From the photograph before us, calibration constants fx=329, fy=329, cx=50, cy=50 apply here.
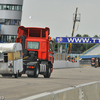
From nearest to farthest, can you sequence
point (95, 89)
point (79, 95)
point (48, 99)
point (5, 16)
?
point (48, 99) < point (79, 95) < point (95, 89) < point (5, 16)

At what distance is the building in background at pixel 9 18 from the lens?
63.8 metres

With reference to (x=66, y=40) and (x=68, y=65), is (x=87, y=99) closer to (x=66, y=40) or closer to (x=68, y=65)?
(x=68, y=65)

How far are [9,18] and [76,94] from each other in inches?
2245

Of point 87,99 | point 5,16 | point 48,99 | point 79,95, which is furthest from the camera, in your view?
point 5,16

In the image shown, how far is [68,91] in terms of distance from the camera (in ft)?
25.6

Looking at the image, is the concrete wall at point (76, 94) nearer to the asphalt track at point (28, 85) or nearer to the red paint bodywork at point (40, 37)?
the asphalt track at point (28, 85)

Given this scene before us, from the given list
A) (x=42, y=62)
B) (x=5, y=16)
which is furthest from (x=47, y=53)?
(x=5, y=16)

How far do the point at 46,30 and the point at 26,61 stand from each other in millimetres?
2679

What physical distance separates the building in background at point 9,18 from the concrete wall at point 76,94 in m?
54.3

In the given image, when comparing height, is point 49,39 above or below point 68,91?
above

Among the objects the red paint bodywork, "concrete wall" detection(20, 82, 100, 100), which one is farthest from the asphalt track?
the red paint bodywork

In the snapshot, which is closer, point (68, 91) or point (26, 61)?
point (68, 91)

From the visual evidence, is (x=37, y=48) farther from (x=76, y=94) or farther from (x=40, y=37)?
(x=76, y=94)

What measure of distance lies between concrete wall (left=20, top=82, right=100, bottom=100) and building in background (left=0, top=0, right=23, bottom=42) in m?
54.3
